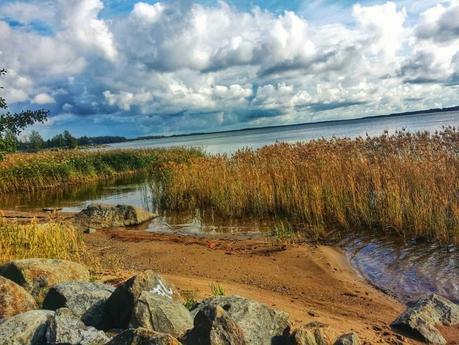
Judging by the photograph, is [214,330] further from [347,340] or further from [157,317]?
[347,340]

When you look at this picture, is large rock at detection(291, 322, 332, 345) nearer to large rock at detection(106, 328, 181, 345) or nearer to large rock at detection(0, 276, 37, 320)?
large rock at detection(106, 328, 181, 345)

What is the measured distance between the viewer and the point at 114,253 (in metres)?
11.3

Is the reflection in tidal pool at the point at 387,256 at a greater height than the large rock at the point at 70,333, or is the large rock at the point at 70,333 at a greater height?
the large rock at the point at 70,333

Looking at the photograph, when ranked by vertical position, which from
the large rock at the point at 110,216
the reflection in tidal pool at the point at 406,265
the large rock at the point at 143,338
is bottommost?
the reflection in tidal pool at the point at 406,265

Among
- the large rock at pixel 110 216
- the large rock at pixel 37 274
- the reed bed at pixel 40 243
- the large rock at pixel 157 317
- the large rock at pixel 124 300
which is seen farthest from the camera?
the large rock at pixel 110 216

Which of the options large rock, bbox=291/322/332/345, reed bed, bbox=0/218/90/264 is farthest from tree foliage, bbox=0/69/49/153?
large rock, bbox=291/322/332/345

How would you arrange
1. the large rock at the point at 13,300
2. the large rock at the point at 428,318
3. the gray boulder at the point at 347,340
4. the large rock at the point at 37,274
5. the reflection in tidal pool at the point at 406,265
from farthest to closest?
the reflection in tidal pool at the point at 406,265
the large rock at the point at 37,274
the large rock at the point at 428,318
the large rock at the point at 13,300
the gray boulder at the point at 347,340

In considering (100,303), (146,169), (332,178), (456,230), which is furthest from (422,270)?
(146,169)

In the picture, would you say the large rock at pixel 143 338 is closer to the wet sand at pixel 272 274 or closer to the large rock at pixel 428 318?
the wet sand at pixel 272 274

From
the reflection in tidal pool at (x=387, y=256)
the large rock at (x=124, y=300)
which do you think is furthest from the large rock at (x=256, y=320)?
the reflection in tidal pool at (x=387, y=256)

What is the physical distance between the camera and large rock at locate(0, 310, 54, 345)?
14.3ft

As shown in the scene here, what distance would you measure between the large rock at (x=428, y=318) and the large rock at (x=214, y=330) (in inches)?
111

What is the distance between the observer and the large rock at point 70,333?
426 cm

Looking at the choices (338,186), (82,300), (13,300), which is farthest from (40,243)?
(338,186)
